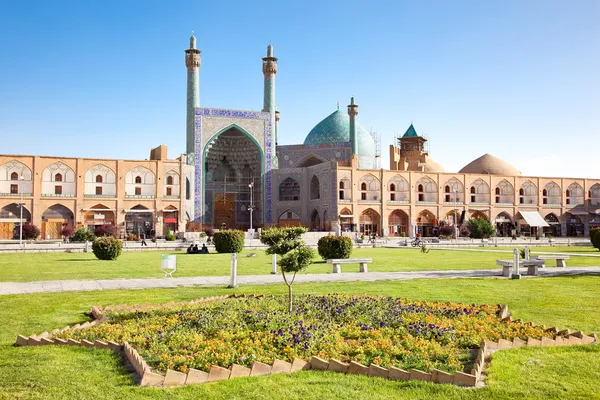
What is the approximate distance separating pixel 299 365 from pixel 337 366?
1.28 feet

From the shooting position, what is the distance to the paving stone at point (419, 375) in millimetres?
5297

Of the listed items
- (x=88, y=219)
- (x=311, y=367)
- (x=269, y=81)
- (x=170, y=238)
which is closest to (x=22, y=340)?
(x=311, y=367)

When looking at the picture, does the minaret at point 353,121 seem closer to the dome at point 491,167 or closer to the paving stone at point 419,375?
the dome at point 491,167

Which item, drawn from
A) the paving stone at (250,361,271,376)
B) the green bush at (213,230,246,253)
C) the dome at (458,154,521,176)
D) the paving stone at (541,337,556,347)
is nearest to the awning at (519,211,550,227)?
the dome at (458,154,521,176)

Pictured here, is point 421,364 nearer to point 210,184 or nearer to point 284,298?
point 284,298

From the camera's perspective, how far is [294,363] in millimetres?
5750

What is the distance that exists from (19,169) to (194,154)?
1355cm

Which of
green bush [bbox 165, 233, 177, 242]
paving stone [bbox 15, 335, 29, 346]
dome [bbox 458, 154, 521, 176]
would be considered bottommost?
paving stone [bbox 15, 335, 29, 346]

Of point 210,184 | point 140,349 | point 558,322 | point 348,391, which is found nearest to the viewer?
point 348,391

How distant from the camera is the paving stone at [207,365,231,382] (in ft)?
17.6

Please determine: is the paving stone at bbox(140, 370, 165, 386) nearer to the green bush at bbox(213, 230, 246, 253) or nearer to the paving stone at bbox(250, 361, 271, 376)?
→ the paving stone at bbox(250, 361, 271, 376)

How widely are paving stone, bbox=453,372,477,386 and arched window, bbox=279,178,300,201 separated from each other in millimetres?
47316

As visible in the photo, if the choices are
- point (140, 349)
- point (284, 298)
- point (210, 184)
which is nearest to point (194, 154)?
point (210, 184)

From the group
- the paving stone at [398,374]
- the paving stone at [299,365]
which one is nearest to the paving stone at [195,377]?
the paving stone at [299,365]
